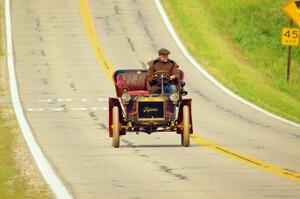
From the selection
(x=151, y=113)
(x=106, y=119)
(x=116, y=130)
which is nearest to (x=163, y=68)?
(x=151, y=113)

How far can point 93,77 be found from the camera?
135 feet

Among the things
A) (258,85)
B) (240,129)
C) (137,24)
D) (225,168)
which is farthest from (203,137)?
(137,24)

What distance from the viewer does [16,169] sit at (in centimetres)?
1714

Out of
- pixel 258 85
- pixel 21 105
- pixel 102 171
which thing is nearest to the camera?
pixel 102 171

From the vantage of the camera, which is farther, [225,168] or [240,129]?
[240,129]

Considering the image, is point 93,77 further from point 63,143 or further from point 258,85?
point 63,143

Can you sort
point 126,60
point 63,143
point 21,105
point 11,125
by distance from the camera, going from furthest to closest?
point 126,60 → point 21,105 → point 11,125 → point 63,143

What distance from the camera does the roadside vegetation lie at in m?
14.2

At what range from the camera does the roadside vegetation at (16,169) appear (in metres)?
14.2

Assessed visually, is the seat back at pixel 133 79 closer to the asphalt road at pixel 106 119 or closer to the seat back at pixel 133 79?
the seat back at pixel 133 79

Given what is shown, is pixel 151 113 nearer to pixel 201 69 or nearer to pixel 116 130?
pixel 116 130

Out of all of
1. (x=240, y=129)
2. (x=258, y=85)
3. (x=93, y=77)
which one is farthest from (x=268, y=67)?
(x=240, y=129)

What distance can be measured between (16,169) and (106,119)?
455 inches

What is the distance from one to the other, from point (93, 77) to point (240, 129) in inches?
613
